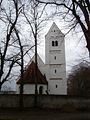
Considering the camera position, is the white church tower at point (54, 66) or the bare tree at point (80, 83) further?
the bare tree at point (80, 83)

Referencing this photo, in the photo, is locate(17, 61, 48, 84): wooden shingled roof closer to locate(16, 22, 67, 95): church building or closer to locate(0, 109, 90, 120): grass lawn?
locate(16, 22, 67, 95): church building

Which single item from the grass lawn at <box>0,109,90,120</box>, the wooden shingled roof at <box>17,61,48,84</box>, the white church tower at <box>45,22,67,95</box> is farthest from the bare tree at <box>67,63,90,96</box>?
the grass lawn at <box>0,109,90,120</box>

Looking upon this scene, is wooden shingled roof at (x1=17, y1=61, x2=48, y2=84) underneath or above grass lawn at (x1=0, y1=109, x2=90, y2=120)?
above

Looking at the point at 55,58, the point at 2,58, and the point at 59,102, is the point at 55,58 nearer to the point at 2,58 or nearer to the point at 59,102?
the point at 59,102

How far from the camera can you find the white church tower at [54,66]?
5469 centimetres

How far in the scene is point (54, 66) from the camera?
2222 inches

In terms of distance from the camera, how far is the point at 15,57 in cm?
2545

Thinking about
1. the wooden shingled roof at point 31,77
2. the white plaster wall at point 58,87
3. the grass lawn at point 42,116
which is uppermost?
the wooden shingled roof at point 31,77

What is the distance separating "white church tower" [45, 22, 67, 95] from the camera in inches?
2153

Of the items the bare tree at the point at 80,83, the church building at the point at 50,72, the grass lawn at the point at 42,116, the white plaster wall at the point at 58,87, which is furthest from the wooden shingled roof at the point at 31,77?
the grass lawn at the point at 42,116

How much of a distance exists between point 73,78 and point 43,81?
10915 mm

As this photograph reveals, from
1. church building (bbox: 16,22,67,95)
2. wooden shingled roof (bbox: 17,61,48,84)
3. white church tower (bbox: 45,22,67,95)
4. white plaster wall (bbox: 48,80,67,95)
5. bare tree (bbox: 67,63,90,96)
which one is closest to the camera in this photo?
wooden shingled roof (bbox: 17,61,48,84)

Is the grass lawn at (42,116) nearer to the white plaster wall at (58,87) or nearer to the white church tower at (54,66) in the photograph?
the white plaster wall at (58,87)

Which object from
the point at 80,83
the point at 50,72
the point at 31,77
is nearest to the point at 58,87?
the point at 50,72
